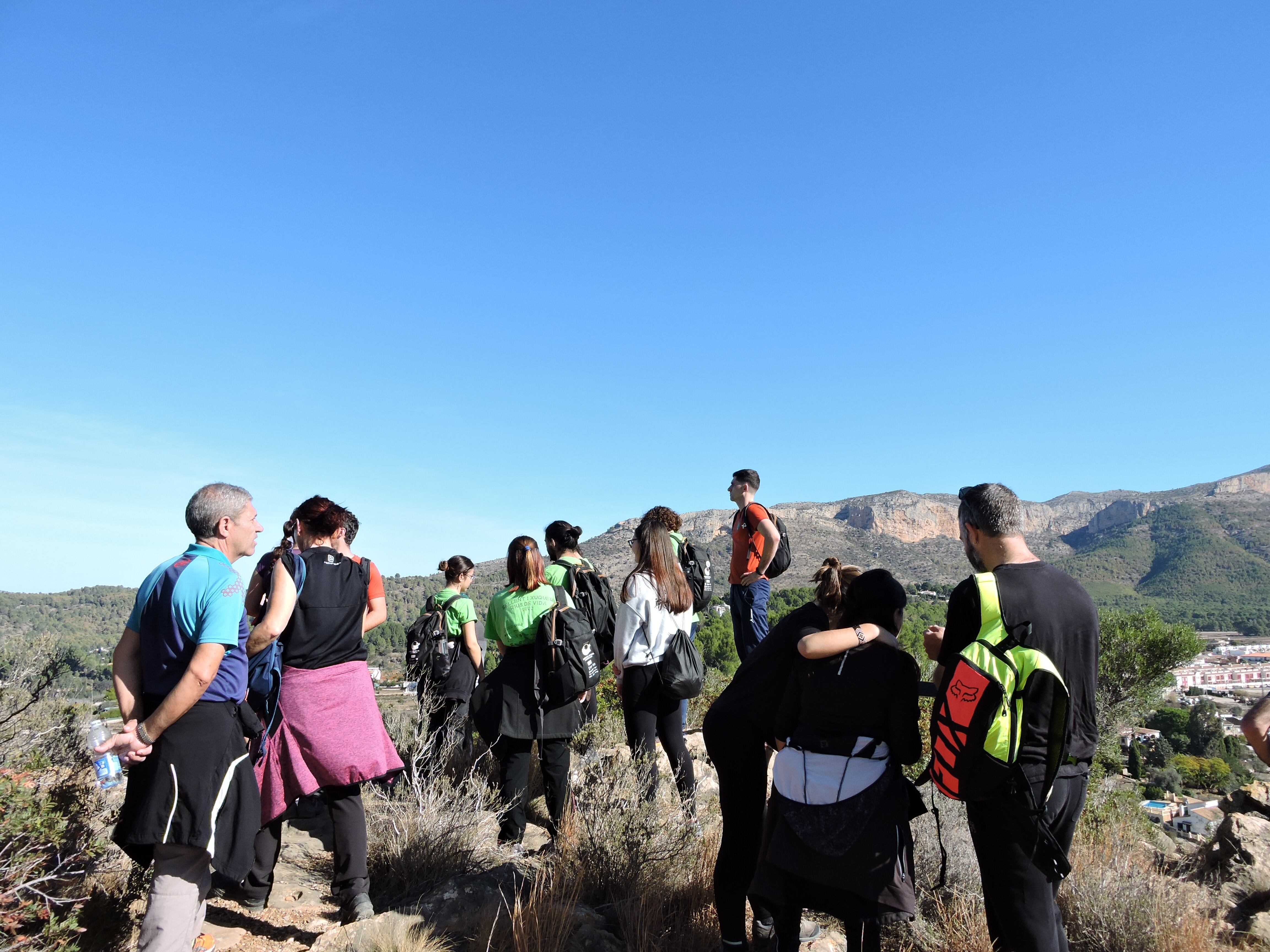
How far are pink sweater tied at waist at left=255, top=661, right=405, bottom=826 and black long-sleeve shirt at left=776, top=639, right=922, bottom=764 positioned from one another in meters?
1.94

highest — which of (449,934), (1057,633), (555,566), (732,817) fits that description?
(555,566)

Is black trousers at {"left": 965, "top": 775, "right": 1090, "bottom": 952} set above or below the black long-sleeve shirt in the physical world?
below

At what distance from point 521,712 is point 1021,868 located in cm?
259

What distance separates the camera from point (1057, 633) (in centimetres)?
224

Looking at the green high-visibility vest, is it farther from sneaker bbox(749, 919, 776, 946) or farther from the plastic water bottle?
the plastic water bottle

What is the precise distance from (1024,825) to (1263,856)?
17.4ft

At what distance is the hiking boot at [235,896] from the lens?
3361 millimetres

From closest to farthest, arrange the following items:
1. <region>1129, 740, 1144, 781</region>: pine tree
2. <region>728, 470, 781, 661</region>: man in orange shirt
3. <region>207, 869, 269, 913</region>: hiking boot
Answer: <region>207, 869, 269, 913</region>: hiking boot
<region>728, 470, 781, 661</region>: man in orange shirt
<region>1129, 740, 1144, 781</region>: pine tree

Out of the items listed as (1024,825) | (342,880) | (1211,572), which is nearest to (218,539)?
(342,880)

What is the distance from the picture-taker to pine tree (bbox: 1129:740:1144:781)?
23406mm

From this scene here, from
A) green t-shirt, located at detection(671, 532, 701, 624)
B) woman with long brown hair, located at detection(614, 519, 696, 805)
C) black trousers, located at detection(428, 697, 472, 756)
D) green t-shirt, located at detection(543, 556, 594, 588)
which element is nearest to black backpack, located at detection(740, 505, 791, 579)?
green t-shirt, located at detection(671, 532, 701, 624)

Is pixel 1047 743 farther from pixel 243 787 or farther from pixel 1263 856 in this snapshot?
pixel 1263 856

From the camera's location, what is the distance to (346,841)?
322 centimetres

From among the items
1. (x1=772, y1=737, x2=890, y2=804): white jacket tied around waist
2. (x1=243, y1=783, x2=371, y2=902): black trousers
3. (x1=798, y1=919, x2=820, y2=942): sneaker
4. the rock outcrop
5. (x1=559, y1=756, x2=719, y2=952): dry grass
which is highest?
(x1=772, y1=737, x2=890, y2=804): white jacket tied around waist
